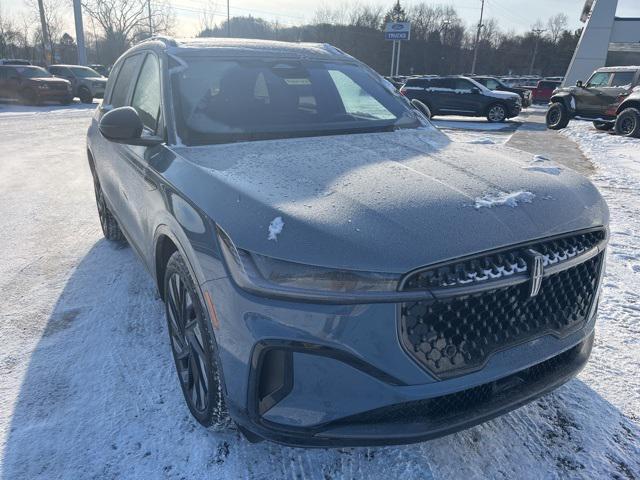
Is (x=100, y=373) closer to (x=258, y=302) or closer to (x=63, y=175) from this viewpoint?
(x=258, y=302)

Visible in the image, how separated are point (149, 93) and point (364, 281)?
2211 millimetres

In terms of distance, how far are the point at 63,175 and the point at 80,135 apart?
17.1 ft

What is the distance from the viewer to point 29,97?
66.8 feet

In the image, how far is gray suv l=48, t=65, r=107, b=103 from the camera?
23031mm

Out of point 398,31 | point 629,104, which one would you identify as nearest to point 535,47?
point 398,31

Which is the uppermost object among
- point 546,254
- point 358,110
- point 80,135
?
point 358,110

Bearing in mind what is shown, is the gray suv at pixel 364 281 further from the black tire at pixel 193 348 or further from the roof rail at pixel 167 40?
the roof rail at pixel 167 40

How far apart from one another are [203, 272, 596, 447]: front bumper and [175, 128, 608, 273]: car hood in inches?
7.6

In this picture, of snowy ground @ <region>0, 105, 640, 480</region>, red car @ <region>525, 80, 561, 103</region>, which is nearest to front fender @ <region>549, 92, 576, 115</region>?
snowy ground @ <region>0, 105, 640, 480</region>

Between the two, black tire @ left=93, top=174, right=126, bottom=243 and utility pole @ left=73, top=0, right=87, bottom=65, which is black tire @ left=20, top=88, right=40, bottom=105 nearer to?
utility pole @ left=73, top=0, right=87, bottom=65

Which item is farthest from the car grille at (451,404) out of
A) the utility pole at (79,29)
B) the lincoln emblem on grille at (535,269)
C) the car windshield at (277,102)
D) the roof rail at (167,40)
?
the utility pole at (79,29)

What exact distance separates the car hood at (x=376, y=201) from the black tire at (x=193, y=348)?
413 mm

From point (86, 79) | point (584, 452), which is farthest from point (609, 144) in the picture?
point (86, 79)

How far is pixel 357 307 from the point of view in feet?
5.23
